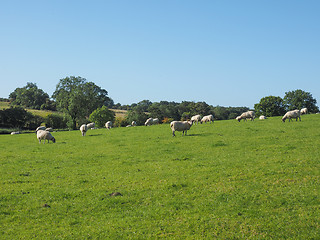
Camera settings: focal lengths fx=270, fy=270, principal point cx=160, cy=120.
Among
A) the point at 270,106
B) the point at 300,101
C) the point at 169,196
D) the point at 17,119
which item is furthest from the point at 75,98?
the point at 169,196

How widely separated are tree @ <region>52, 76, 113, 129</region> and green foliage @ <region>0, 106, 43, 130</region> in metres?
11.8

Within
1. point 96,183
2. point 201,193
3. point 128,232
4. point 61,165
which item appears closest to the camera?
point 128,232

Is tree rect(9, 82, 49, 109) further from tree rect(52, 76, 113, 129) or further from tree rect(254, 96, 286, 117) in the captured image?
tree rect(254, 96, 286, 117)

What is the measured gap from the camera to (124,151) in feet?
76.4

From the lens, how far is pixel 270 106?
291ft

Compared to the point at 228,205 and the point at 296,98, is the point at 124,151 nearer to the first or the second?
the point at 228,205

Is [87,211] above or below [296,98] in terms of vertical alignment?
below

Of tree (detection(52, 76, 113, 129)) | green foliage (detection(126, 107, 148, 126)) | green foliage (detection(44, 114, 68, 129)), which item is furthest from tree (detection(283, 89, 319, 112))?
green foliage (detection(44, 114, 68, 129))

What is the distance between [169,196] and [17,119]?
302 ft

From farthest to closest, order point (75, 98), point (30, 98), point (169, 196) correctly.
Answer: point (30, 98), point (75, 98), point (169, 196)

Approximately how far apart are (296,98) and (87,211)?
305 ft

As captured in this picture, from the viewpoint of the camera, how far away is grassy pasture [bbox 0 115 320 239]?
880cm

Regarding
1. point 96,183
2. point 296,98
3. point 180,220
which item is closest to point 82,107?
point 296,98

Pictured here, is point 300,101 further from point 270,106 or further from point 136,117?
point 136,117
